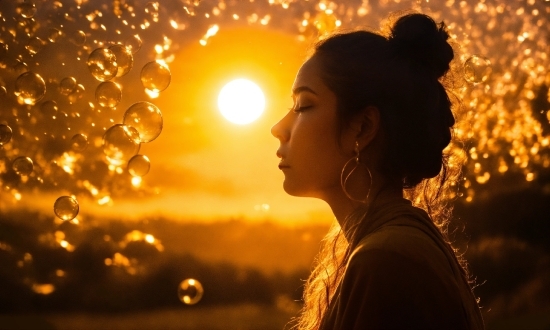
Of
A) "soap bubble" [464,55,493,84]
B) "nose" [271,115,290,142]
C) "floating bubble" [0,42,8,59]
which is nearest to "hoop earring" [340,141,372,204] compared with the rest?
"nose" [271,115,290,142]

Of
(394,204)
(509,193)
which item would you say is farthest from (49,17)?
(509,193)

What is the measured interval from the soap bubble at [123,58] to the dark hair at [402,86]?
1350 millimetres

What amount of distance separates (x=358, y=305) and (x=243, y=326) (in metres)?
6.03

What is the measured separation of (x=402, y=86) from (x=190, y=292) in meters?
1.72

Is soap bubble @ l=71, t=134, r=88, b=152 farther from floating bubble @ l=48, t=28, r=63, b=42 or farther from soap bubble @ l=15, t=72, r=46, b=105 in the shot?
floating bubble @ l=48, t=28, r=63, b=42

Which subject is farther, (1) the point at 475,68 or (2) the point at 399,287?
(1) the point at 475,68

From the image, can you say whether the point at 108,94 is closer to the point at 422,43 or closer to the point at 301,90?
the point at 301,90

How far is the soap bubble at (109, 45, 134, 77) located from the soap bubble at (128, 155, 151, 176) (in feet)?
1.04

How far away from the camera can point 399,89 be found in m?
1.35

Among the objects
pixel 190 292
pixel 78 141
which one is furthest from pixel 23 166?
pixel 190 292

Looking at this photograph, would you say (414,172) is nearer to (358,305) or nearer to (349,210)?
(349,210)

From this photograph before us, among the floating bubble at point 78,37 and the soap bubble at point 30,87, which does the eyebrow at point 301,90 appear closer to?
the soap bubble at point 30,87

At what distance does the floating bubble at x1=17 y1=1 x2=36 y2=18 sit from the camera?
2818 mm

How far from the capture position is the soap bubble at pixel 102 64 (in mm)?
2518
